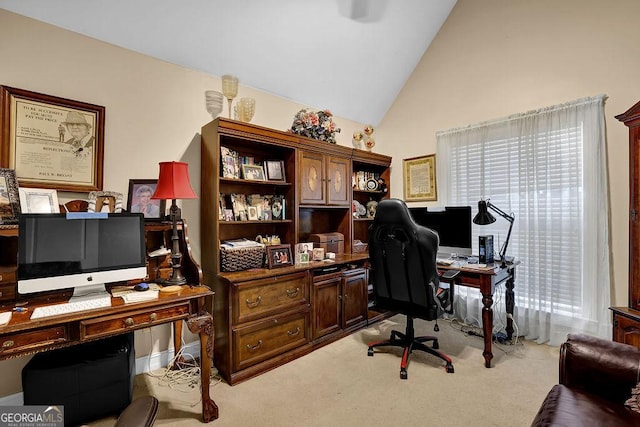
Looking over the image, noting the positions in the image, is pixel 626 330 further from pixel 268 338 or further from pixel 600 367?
pixel 268 338

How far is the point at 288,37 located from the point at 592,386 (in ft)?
10.3

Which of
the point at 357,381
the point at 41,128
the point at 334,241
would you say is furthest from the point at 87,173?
the point at 357,381

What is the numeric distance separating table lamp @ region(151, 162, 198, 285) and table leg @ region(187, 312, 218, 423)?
0.34m

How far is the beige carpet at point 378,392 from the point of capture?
5.89 feet

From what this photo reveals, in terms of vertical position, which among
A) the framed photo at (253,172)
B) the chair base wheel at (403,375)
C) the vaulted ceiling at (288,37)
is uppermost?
the vaulted ceiling at (288,37)

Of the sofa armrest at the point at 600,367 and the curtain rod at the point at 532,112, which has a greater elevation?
the curtain rod at the point at 532,112

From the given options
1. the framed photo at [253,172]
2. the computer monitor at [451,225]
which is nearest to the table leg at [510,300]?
the computer monitor at [451,225]

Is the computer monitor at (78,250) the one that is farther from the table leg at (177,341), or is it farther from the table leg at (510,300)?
the table leg at (510,300)

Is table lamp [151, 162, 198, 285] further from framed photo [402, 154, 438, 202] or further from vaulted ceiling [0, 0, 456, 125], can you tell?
framed photo [402, 154, 438, 202]

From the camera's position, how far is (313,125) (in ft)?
9.75

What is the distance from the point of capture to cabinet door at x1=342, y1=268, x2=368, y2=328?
297 cm

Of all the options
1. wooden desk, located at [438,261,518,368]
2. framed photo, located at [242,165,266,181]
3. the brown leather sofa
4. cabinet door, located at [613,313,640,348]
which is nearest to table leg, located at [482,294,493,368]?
wooden desk, located at [438,261,518,368]

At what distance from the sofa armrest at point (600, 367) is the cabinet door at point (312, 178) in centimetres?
214

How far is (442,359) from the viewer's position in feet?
8.01
